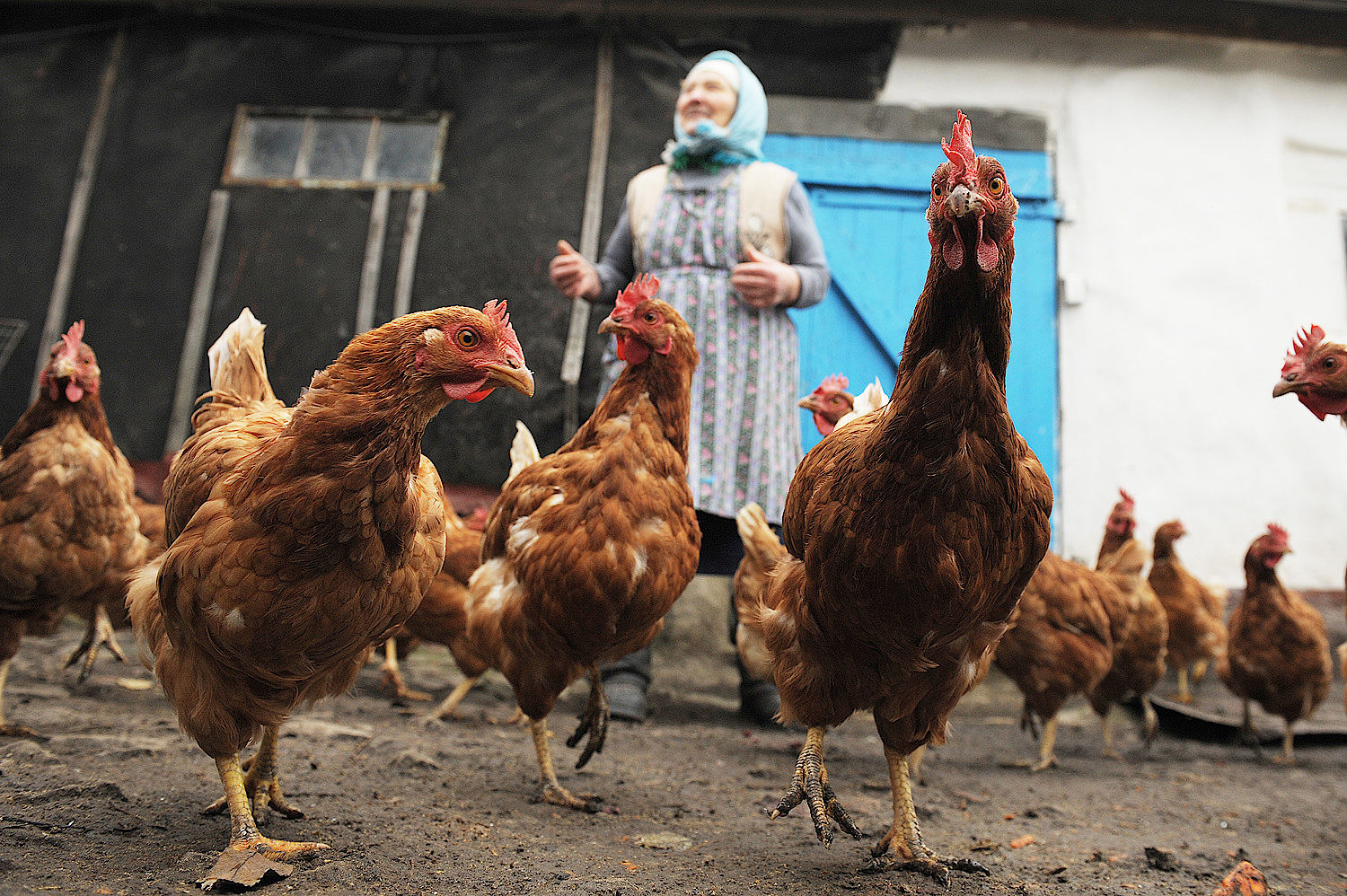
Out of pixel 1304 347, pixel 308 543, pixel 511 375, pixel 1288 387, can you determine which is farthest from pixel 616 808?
pixel 1304 347

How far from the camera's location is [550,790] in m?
2.79

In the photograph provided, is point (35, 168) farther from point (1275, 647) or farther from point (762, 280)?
point (1275, 647)

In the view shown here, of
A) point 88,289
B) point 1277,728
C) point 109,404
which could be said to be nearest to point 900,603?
point 1277,728

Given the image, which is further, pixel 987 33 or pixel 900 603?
pixel 987 33

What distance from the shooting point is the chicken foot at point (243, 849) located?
185cm

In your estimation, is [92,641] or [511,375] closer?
[511,375]

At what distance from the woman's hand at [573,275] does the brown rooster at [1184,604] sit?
12.3 feet

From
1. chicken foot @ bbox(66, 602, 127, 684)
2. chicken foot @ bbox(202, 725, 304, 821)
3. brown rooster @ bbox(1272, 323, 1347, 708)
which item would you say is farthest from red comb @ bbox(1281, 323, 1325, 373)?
chicken foot @ bbox(66, 602, 127, 684)

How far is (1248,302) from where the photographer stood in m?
5.65

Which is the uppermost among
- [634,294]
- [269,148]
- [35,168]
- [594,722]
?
[269,148]

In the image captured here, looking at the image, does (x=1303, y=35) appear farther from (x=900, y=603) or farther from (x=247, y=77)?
(x=247, y=77)

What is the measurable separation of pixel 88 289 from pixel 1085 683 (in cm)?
605

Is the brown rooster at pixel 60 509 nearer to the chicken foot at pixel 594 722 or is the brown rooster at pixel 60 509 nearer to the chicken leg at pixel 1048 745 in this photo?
the chicken foot at pixel 594 722

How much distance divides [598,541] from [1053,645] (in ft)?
7.72
